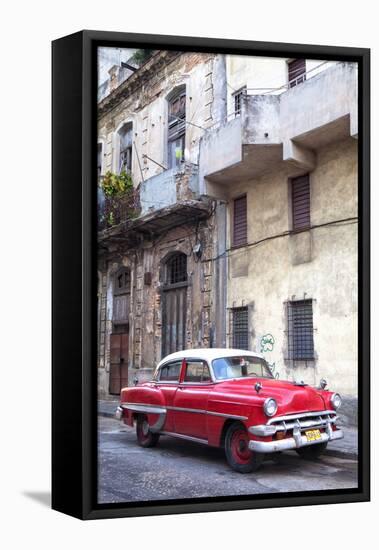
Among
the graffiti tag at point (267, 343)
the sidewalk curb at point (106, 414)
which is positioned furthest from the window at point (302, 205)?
the sidewalk curb at point (106, 414)

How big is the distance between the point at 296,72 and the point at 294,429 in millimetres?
4153

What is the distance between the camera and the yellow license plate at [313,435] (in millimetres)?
11164

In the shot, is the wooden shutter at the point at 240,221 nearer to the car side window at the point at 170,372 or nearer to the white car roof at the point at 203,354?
the white car roof at the point at 203,354

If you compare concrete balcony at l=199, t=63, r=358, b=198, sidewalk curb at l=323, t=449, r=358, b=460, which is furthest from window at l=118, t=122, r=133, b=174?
sidewalk curb at l=323, t=449, r=358, b=460

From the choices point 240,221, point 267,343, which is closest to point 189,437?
point 267,343

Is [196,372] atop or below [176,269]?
below

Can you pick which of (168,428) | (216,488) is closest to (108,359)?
(168,428)

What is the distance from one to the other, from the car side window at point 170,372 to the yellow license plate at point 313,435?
63.8 inches

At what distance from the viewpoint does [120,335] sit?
1105 centimetres

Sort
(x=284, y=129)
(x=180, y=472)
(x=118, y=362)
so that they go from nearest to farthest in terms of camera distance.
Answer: (x=180, y=472) → (x=118, y=362) → (x=284, y=129)

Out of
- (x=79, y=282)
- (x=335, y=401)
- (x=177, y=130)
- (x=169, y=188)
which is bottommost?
(x=335, y=401)

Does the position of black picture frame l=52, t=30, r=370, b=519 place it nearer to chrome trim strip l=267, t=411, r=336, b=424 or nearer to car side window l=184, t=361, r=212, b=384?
chrome trim strip l=267, t=411, r=336, b=424

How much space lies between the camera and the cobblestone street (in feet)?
34.7

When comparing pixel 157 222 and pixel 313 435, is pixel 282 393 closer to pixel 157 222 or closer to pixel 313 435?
pixel 313 435
